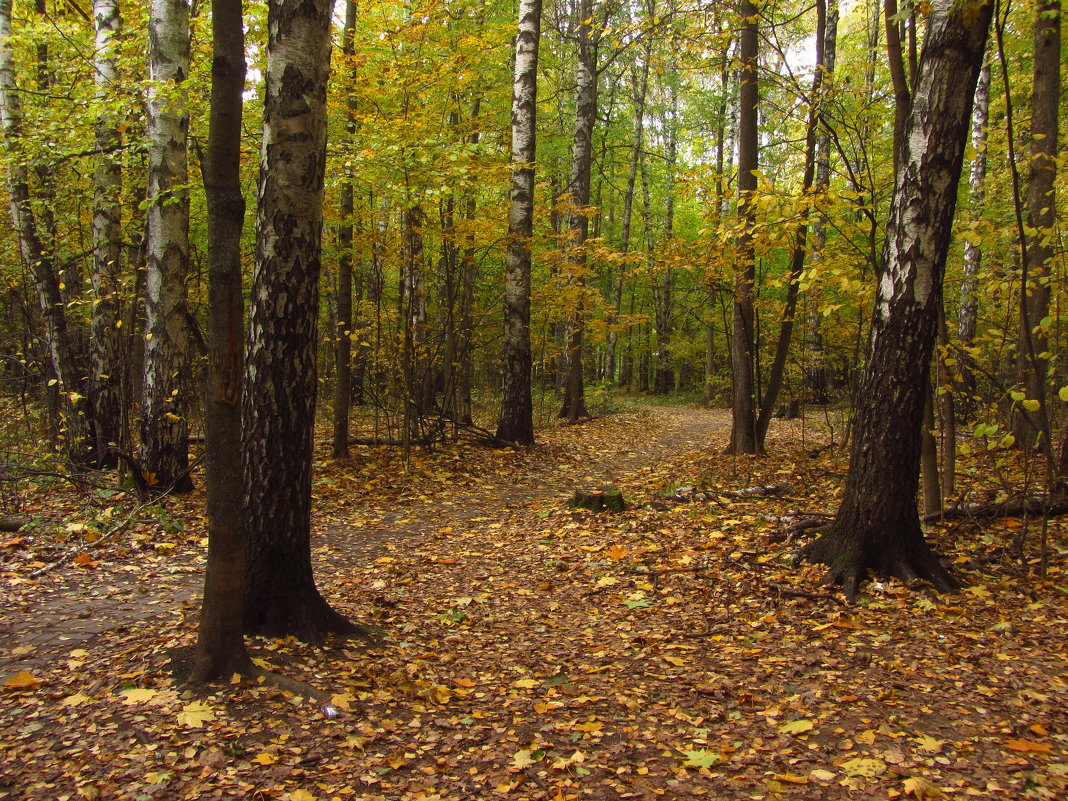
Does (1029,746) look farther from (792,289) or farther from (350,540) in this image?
(792,289)

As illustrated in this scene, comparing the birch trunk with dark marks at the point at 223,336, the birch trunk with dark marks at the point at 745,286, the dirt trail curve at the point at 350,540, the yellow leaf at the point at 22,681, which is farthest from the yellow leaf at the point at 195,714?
the birch trunk with dark marks at the point at 745,286

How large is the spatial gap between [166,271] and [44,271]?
3389 mm

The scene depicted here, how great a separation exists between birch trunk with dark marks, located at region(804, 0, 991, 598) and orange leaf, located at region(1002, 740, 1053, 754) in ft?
6.09

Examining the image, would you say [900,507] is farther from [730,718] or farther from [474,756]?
[474,756]

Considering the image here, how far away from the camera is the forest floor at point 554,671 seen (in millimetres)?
2930

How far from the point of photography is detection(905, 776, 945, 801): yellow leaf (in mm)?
2727

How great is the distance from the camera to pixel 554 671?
4.21 meters

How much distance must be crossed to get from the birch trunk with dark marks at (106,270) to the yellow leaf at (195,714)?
6.09 meters

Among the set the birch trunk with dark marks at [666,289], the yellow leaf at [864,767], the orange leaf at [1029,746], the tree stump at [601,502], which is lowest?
the yellow leaf at [864,767]

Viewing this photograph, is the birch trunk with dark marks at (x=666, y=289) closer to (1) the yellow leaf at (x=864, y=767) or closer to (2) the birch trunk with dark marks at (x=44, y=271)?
(2) the birch trunk with dark marks at (x=44, y=271)

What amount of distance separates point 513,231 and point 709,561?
300 inches

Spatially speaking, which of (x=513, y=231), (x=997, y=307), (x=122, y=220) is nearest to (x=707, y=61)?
(x=513, y=231)

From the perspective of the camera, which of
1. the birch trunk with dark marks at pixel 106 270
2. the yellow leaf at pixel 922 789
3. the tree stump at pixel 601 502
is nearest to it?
the yellow leaf at pixel 922 789

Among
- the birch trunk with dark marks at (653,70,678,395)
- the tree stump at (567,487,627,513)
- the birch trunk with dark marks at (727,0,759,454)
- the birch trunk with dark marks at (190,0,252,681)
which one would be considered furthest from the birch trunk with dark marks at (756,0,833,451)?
the birch trunk with dark marks at (653,70,678,395)
